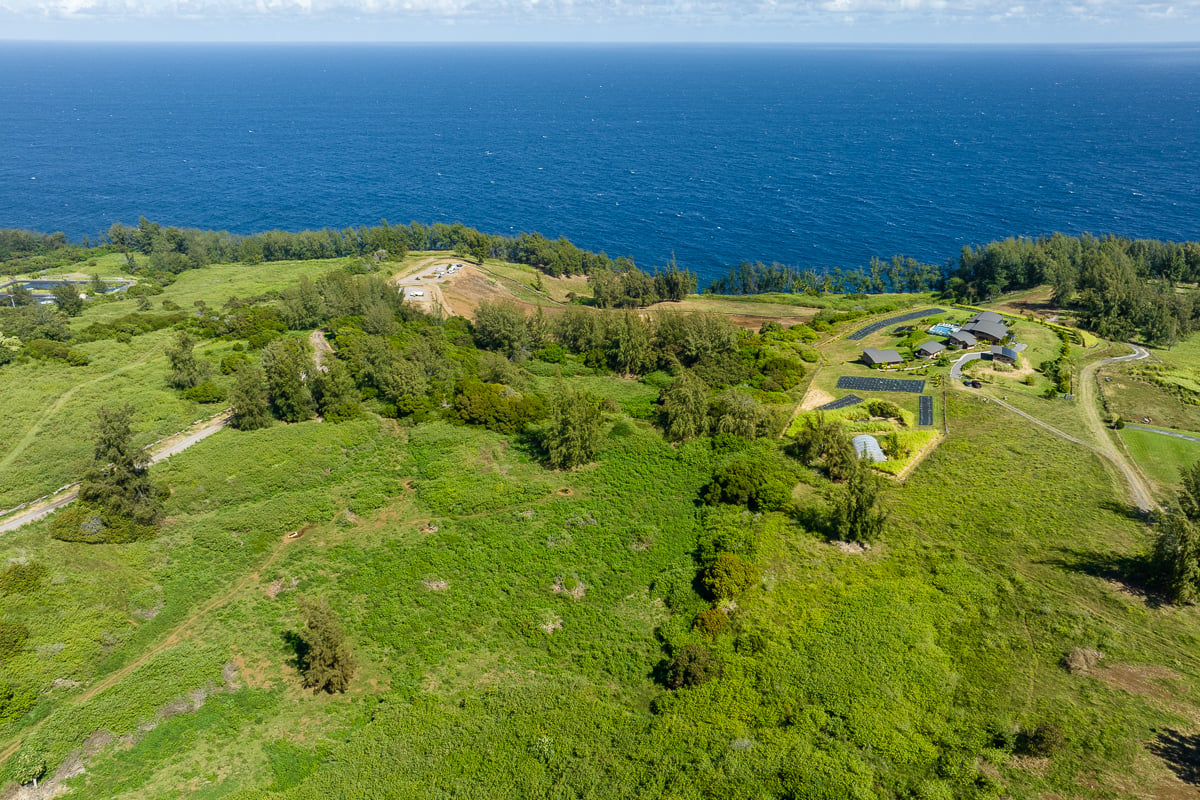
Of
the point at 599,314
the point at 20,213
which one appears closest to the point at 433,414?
the point at 599,314

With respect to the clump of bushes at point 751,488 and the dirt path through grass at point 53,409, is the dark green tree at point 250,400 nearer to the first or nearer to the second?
the dirt path through grass at point 53,409

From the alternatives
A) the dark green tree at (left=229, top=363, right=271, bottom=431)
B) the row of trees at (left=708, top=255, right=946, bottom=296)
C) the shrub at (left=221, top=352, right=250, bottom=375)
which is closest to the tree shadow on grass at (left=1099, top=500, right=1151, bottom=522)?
the dark green tree at (left=229, top=363, right=271, bottom=431)

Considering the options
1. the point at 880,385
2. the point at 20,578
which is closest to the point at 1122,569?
the point at 880,385

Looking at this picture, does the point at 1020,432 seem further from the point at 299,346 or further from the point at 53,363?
the point at 53,363

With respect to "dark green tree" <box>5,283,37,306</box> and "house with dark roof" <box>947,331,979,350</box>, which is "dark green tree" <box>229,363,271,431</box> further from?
"house with dark roof" <box>947,331,979,350</box>

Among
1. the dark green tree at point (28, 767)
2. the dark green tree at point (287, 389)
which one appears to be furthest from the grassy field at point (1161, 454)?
the dark green tree at point (287, 389)

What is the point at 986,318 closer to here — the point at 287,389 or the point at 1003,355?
the point at 1003,355
